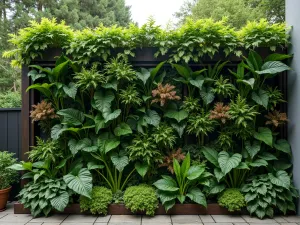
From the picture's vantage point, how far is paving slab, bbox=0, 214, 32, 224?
2.79 m

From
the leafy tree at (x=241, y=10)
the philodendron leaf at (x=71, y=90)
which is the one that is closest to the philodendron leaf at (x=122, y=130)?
the philodendron leaf at (x=71, y=90)

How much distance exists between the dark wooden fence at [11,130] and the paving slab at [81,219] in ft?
4.55

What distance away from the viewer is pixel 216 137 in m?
3.38

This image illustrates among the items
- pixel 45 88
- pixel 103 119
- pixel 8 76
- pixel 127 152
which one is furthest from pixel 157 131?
pixel 8 76

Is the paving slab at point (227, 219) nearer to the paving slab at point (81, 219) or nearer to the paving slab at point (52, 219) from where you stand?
the paving slab at point (81, 219)

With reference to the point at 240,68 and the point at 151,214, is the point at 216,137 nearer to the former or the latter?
the point at 240,68

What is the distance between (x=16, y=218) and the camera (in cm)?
289

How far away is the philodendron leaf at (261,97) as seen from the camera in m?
2.98

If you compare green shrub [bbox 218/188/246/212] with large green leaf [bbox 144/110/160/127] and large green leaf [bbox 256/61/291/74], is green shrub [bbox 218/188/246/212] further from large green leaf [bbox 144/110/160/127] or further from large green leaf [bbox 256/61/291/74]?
large green leaf [bbox 256/61/291/74]

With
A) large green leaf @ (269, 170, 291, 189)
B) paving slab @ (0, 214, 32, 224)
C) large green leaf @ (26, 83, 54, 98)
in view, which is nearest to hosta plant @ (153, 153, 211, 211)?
large green leaf @ (269, 170, 291, 189)

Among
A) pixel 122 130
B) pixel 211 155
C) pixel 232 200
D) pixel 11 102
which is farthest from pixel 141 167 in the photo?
pixel 11 102

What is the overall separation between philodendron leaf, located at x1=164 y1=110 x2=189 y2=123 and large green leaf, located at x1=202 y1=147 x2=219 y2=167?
1.64 ft

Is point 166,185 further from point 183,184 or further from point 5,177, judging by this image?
point 5,177

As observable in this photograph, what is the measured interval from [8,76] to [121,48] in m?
8.17
